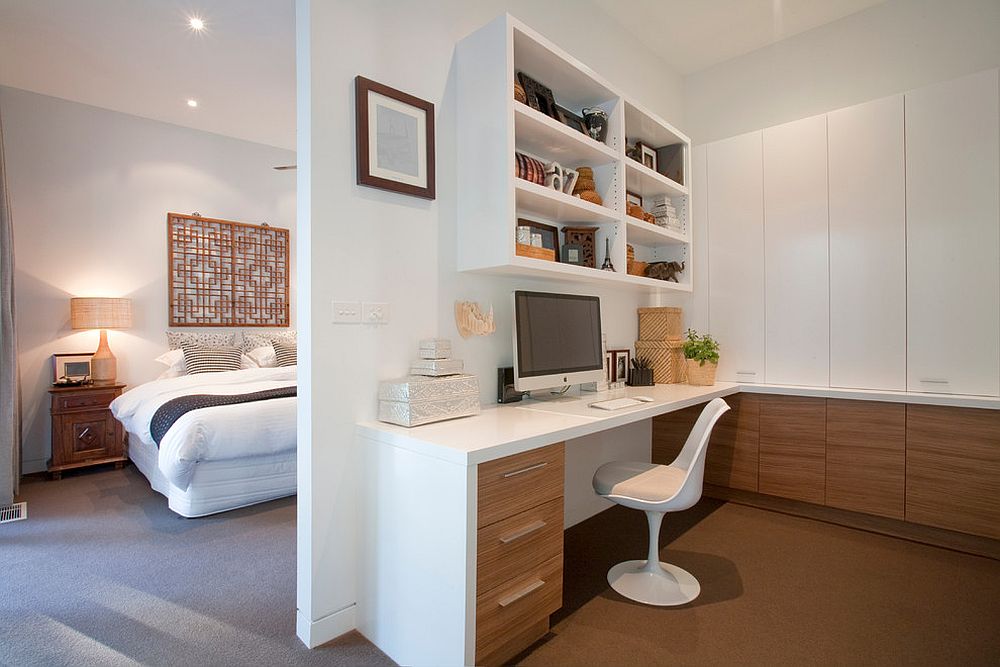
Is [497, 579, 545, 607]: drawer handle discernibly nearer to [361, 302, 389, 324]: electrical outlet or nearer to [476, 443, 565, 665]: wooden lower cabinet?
[476, 443, 565, 665]: wooden lower cabinet

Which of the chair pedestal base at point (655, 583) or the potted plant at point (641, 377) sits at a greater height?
the potted plant at point (641, 377)

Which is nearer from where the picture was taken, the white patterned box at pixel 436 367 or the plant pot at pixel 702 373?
the white patterned box at pixel 436 367

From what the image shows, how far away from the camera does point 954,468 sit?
97.3 inches

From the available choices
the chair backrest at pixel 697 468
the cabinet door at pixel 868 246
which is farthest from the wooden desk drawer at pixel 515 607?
the cabinet door at pixel 868 246

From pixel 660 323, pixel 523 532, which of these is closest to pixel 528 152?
pixel 660 323

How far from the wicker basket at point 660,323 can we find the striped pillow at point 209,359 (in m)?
3.71

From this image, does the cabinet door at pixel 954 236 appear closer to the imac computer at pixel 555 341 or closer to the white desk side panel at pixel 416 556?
the imac computer at pixel 555 341

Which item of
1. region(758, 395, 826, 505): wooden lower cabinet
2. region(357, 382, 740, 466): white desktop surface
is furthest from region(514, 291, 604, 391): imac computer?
region(758, 395, 826, 505): wooden lower cabinet

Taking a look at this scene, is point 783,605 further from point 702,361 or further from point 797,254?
point 797,254

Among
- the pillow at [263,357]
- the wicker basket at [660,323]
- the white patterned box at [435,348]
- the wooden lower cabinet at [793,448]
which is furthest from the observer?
the pillow at [263,357]

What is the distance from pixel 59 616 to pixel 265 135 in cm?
436

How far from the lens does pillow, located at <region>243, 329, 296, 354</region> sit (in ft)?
16.4

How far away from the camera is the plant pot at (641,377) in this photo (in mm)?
3184

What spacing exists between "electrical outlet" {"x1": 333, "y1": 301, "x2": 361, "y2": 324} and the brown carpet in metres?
1.32
